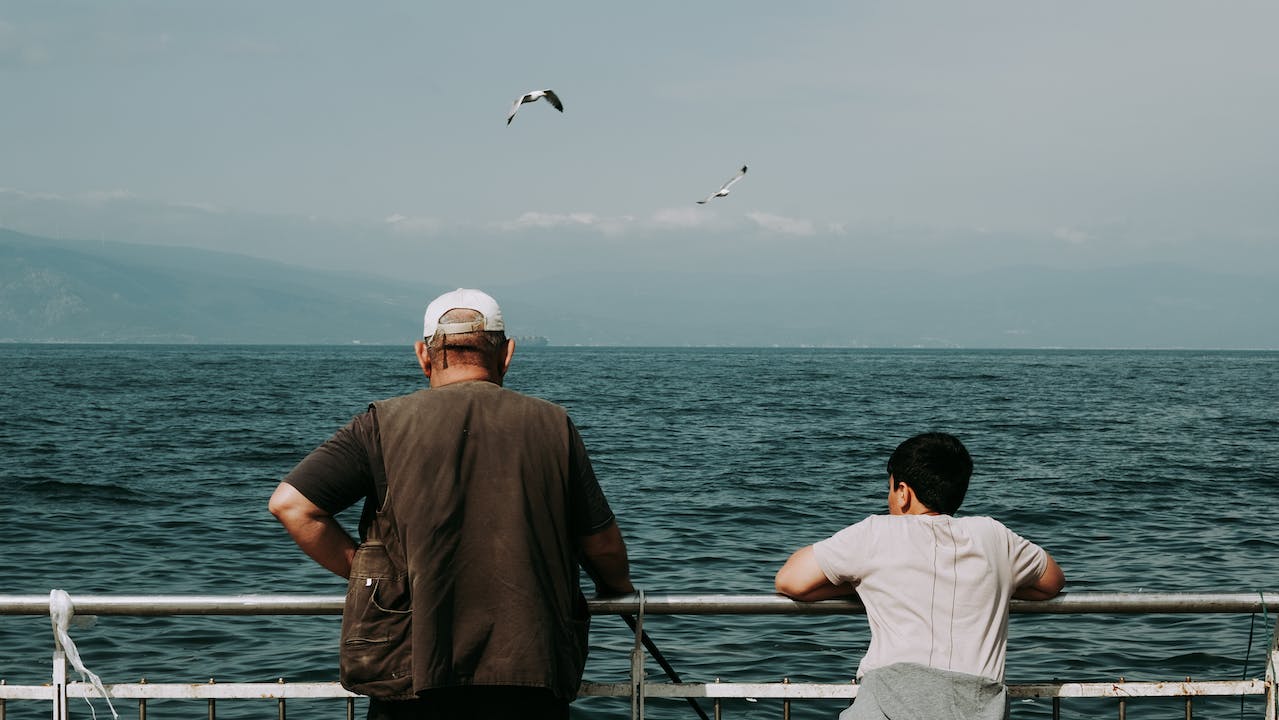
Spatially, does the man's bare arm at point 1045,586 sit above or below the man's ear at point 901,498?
below

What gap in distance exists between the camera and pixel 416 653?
126 inches

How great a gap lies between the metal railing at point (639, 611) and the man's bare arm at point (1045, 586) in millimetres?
26

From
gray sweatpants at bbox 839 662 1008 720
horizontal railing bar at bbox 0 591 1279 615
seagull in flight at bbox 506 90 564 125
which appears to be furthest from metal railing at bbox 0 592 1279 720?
seagull in flight at bbox 506 90 564 125

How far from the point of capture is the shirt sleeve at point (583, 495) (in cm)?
330

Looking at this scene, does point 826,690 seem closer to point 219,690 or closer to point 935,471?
point 935,471

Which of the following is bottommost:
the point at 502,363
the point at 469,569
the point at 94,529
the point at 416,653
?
the point at 94,529

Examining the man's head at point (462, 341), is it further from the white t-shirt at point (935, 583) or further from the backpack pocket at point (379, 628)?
the white t-shirt at point (935, 583)

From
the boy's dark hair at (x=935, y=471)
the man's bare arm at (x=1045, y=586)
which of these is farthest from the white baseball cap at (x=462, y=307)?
the man's bare arm at (x=1045, y=586)

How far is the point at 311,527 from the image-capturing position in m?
3.29

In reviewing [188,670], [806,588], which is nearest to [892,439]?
[188,670]

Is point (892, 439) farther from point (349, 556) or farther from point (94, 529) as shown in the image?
point (349, 556)

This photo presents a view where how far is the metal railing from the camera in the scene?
366 centimetres

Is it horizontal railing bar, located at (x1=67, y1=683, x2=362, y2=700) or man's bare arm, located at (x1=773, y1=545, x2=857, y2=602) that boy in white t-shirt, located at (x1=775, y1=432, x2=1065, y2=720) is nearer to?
man's bare arm, located at (x1=773, y1=545, x2=857, y2=602)

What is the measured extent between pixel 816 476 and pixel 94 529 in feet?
44.3
